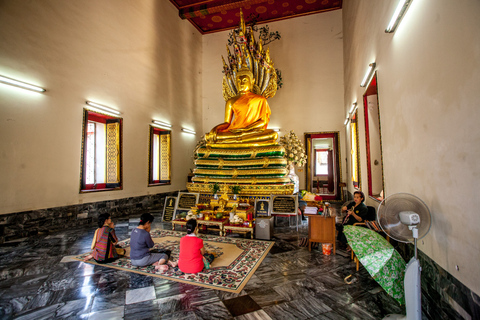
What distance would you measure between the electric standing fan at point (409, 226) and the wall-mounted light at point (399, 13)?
1.66 metres

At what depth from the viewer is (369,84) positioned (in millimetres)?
3988

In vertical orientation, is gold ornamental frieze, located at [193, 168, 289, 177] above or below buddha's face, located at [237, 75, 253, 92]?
below

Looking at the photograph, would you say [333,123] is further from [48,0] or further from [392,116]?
[48,0]

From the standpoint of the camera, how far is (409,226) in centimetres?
156

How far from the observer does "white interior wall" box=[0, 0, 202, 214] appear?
3.96 meters

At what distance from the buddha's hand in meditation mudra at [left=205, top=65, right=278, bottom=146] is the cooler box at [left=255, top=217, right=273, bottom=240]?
88.8 inches

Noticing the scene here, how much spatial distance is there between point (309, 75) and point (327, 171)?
3640 mm

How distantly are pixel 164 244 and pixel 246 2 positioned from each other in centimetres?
872

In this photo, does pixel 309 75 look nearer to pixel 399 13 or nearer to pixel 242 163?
pixel 242 163

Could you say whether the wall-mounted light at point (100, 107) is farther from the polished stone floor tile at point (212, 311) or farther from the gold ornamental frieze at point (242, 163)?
the polished stone floor tile at point (212, 311)

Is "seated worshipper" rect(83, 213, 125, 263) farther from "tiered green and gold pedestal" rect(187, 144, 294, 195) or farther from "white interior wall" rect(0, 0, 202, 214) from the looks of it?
"tiered green and gold pedestal" rect(187, 144, 294, 195)

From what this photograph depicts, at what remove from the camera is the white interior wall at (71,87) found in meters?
3.96

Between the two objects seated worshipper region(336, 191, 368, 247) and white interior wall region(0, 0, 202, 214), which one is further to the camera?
white interior wall region(0, 0, 202, 214)

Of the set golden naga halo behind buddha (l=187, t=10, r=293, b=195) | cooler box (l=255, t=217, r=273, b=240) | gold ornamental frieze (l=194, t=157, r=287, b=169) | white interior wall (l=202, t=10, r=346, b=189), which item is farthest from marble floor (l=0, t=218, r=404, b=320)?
white interior wall (l=202, t=10, r=346, b=189)
